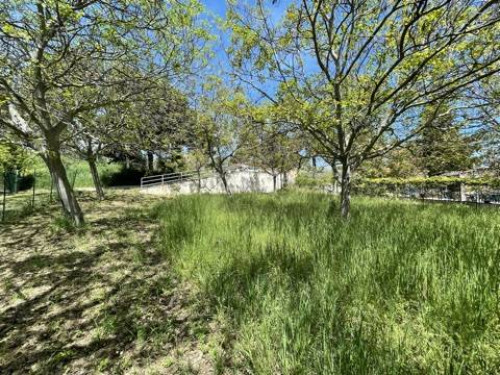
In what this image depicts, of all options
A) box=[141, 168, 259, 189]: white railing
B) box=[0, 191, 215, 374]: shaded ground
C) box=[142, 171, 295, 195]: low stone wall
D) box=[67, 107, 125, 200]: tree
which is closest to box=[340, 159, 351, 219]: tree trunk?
box=[0, 191, 215, 374]: shaded ground

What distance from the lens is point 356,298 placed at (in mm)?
2457

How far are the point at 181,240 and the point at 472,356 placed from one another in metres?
3.71

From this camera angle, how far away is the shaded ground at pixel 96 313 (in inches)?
94.1

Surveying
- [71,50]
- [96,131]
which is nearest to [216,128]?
[96,131]

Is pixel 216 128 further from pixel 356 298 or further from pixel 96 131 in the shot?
pixel 356 298

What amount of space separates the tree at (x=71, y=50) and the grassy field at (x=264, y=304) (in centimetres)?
289

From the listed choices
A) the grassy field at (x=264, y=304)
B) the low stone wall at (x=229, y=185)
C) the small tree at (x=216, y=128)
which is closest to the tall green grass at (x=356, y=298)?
the grassy field at (x=264, y=304)

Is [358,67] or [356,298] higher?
[358,67]

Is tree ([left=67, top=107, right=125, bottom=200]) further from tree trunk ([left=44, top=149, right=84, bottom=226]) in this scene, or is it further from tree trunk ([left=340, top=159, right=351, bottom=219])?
tree trunk ([left=340, top=159, right=351, bottom=219])

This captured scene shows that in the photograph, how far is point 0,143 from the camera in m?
5.51

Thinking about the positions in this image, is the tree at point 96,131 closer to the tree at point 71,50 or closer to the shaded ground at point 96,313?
the tree at point 71,50

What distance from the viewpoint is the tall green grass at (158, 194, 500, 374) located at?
5.72 feet

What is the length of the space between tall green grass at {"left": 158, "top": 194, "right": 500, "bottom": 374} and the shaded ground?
365mm

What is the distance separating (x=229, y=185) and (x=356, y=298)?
24.7m
